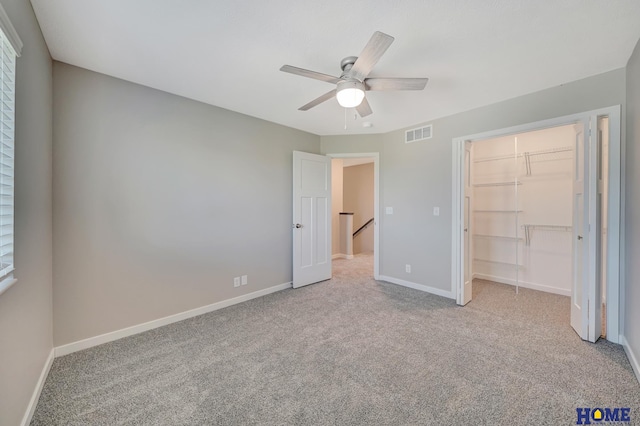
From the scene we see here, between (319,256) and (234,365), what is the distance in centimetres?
232

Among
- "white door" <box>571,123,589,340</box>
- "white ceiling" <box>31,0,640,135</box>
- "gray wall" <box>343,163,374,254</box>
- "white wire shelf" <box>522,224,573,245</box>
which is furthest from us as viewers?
"gray wall" <box>343,163,374,254</box>

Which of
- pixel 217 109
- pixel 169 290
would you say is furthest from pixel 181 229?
pixel 217 109

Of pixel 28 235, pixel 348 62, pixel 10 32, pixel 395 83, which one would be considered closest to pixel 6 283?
pixel 28 235

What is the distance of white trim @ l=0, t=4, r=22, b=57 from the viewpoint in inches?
47.6

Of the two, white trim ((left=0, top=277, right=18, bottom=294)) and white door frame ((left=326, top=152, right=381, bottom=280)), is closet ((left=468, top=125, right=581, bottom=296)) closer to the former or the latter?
white door frame ((left=326, top=152, right=381, bottom=280))

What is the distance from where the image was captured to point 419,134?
3.73m

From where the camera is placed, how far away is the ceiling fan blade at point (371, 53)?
1.48 m

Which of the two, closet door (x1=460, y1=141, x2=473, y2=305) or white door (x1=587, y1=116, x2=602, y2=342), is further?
closet door (x1=460, y1=141, x2=473, y2=305)

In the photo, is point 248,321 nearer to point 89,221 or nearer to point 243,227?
point 243,227

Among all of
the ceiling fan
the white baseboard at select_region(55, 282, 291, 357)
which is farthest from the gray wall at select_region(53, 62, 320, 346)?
the ceiling fan

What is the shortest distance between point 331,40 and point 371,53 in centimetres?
40

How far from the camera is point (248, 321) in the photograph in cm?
279

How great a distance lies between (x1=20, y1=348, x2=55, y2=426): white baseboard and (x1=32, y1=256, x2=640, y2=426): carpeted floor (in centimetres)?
4

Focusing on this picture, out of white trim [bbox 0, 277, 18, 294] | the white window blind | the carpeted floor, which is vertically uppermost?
the white window blind
